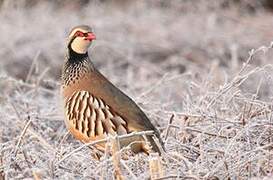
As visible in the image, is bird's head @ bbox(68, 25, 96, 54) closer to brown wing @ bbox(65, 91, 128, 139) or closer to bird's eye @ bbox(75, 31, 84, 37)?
bird's eye @ bbox(75, 31, 84, 37)

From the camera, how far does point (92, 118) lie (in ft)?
14.1

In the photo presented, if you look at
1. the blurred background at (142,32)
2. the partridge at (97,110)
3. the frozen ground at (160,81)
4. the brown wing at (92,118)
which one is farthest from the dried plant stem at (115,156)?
the blurred background at (142,32)

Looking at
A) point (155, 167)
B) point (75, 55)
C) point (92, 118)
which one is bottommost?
point (155, 167)

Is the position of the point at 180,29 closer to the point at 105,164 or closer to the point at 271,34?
the point at 271,34

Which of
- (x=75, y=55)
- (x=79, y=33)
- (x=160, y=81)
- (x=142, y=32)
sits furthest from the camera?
(x=142, y=32)

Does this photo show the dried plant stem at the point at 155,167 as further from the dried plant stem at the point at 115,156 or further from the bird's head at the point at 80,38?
the bird's head at the point at 80,38

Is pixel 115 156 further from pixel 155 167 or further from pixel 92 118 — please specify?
pixel 92 118

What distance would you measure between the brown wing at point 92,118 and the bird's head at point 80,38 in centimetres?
27

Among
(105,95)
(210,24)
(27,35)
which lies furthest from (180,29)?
(105,95)

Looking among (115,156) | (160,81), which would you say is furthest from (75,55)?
(115,156)

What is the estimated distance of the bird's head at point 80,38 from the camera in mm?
4449

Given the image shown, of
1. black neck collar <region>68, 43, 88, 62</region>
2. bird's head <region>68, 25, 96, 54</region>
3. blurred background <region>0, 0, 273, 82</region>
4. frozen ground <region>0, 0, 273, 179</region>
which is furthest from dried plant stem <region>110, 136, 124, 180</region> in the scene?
blurred background <region>0, 0, 273, 82</region>

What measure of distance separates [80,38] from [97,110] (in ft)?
1.33

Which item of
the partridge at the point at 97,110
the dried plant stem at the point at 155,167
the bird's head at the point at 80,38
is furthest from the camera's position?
the bird's head at the point at 80,38
